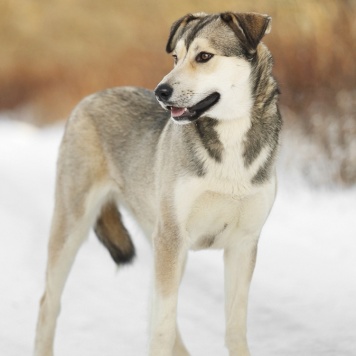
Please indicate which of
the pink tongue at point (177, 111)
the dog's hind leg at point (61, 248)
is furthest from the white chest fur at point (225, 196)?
the dog's hind leg at point (61, 248)

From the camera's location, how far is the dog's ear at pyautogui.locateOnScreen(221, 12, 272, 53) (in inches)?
162

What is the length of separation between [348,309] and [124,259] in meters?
1.52

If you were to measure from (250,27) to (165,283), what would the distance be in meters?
1.31

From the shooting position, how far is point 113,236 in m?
5.36

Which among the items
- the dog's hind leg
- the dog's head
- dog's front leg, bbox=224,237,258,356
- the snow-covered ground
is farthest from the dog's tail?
the dog's head

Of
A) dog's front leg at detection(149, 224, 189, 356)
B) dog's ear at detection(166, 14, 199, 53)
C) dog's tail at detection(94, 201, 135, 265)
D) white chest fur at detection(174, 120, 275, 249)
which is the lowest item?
dog's tail at detection(94, 201, 135, 265)

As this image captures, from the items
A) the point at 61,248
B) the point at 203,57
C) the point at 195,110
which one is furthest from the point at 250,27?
the point at 61,248

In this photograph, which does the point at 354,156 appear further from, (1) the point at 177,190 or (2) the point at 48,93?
(2) the point at 48,93

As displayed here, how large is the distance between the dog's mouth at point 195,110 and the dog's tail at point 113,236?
1405mm

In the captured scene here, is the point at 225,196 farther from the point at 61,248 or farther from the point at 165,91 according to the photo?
the point at 61,248

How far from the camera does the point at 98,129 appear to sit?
5219 millimetres

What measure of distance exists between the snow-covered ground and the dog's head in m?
1.62

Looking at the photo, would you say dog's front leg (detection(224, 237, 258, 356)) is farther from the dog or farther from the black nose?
the black nose

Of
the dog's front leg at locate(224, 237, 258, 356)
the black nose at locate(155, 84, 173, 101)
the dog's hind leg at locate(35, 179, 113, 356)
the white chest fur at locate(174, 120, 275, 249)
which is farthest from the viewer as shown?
the dog's hind leg at locate(35, 179, 113, 356)
